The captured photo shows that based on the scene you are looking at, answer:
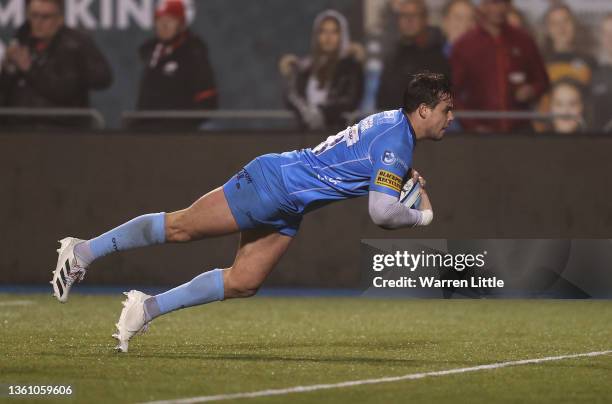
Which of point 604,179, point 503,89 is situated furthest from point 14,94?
point 604,179

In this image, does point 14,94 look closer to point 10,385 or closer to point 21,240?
point 21,240

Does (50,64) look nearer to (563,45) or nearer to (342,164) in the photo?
(563,45)

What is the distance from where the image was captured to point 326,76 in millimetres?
13781

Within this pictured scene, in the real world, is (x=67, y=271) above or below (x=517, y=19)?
below

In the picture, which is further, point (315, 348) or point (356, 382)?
point (315, 348)

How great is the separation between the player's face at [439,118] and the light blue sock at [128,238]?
1766mm

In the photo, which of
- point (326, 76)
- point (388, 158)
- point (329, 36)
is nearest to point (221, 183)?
point (326, 76)

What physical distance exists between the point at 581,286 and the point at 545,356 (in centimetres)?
168

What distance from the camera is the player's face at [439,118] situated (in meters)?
8.37

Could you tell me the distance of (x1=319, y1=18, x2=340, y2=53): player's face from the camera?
13.8m

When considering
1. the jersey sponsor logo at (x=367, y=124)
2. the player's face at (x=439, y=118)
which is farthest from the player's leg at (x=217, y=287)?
the player's face at (x=439, y=118)

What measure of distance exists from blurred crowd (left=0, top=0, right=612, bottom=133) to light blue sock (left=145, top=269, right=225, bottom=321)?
547 cm

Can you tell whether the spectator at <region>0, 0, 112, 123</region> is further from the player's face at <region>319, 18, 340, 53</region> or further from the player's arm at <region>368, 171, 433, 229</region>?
the player's arm at <region>368, 171, 433, 229</region>

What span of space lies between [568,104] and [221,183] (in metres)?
3.73
